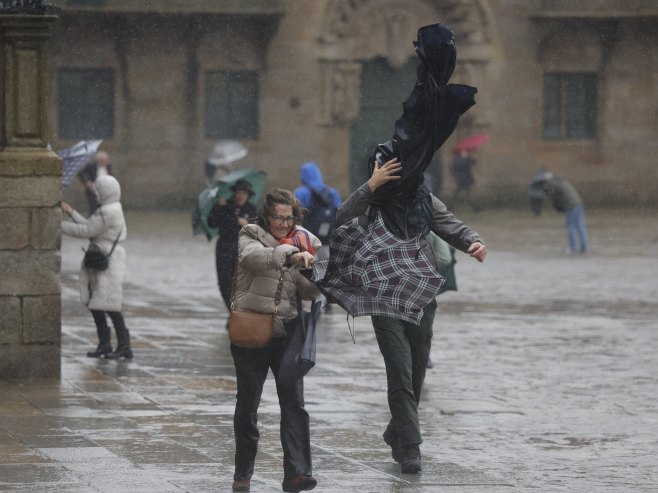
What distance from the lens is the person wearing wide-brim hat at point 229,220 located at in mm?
15656

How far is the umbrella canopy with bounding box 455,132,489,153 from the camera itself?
39.7 m

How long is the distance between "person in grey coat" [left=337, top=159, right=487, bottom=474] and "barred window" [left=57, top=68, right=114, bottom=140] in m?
30.0

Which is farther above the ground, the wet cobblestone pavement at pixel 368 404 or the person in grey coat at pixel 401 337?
the person in grey coat at pixel 401 337

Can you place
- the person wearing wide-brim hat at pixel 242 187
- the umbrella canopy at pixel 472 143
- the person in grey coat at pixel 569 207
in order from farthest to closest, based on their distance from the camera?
the umbrella canopy at pixel 472 143 < the person in grey coat at pixel 569 207 < the person wearing wide-brim hat at pixel 242 187

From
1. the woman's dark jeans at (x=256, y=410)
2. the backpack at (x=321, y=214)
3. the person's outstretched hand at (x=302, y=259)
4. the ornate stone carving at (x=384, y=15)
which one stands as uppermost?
the ornate stone carving at (x=384, y=15)

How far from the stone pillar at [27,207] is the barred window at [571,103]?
30.1 metres

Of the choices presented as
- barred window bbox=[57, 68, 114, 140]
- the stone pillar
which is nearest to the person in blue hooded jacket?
the stone pillar

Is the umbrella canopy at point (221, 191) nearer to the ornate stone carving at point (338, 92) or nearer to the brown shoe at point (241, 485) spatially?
the brown shoe at point (241, 485)

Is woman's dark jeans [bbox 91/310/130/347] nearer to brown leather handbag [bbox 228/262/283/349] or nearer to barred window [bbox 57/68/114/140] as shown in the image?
brown leather handbag [bbox 228/262/283/349]

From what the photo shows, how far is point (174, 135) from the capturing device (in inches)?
1555

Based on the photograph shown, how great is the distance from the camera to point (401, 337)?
938cm

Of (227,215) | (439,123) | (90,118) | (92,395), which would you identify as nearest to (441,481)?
(439,123)

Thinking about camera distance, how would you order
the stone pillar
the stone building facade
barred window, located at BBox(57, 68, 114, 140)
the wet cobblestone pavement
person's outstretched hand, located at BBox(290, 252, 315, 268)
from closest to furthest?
person's outstretched hand, located at BBox(290, 252, 315, 268)
the wet cobblestone pavement
the stone pillar
barred window, located at BBox(57, 68, 114, 140)
the stone building facade

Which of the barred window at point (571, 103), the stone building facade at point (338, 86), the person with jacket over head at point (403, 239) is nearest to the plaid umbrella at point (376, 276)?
the person with jacket over head at point (403, 239)
